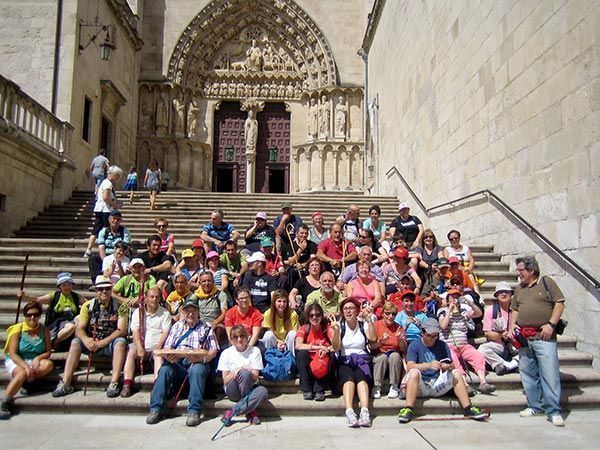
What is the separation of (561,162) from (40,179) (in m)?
10.1

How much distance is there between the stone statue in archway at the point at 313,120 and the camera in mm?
18938

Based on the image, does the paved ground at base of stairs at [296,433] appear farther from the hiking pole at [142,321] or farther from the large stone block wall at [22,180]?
the large stone block wall at [22,180]

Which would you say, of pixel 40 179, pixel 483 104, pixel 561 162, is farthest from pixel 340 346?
pixel 40 179

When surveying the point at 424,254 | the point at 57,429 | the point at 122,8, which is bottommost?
the point at 57,429

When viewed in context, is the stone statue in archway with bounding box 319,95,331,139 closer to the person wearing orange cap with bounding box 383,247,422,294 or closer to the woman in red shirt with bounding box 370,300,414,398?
the person wearing orange cap with bounding box 383,247,422,294

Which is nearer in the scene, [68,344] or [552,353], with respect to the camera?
[552,353]

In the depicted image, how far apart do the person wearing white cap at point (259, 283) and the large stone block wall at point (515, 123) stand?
337 centimetres

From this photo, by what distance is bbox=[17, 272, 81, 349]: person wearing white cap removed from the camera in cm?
543

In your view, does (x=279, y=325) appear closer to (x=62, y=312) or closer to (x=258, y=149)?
(x=62, y=312)

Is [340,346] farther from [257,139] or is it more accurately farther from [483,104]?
[257,139]

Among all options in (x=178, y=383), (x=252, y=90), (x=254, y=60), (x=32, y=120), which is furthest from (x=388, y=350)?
(x=254, y=60)

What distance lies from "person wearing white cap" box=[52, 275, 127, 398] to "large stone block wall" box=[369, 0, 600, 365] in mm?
4811

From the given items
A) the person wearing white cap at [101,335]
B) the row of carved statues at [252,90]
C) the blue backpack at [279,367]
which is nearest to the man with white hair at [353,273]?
the blue backpack at [279,367]

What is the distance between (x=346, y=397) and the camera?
15.1ft
